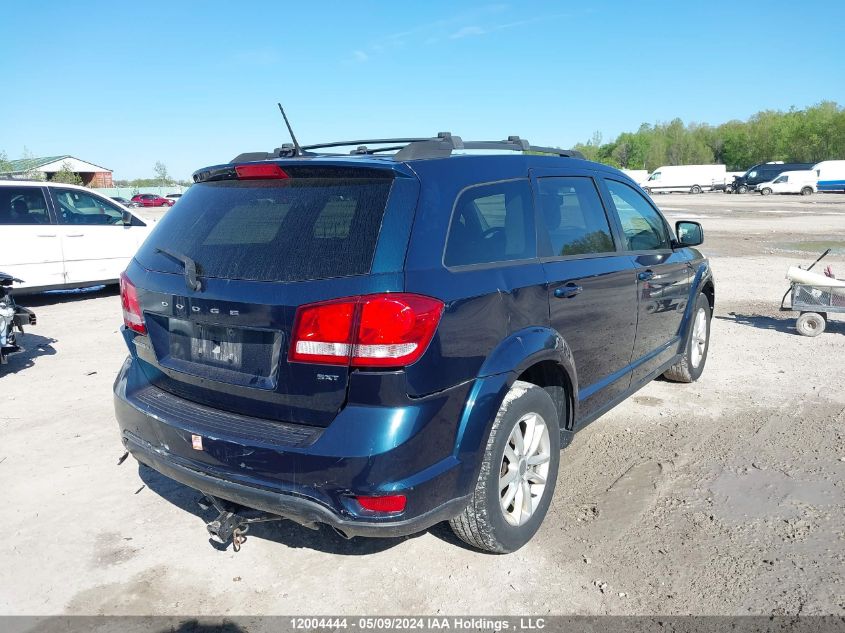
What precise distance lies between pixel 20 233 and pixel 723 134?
402 feet

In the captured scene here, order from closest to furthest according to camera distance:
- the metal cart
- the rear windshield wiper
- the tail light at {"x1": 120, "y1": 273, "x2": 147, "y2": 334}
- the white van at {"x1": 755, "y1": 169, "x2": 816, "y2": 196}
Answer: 1. the rear windshield wiper
2. the tail light at {"x1": 120, "y1": 273, "x2": 147, "y2": 334}
3. the metal cart
4. the white van at {"x1": 755, "y1": 169, "x2": 816, "y2": 196}

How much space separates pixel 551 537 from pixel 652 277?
2007 millimetres

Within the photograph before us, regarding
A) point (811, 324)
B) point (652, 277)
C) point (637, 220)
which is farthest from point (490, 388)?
point (811, 324)

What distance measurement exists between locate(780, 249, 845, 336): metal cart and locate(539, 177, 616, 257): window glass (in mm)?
4130

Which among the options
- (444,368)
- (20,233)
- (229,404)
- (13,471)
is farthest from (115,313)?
(444,368)

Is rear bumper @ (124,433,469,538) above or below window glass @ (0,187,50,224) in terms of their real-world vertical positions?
below

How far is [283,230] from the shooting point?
2.89 meters

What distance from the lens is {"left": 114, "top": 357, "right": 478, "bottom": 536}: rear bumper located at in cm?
254

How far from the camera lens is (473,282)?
2.91 metres

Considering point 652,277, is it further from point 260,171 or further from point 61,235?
point 61,235

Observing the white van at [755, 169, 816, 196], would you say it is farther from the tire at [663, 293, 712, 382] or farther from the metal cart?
the tire at [663, 293, 712, 382]

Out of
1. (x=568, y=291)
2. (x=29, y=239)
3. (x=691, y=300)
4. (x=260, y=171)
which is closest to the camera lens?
(x=260, y=171)

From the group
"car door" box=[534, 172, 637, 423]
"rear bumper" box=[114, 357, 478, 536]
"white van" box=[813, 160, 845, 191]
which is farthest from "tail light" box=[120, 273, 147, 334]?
"white van" box=[813, 160, 845, 191]

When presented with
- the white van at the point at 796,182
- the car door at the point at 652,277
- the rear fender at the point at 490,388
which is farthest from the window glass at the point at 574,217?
the white van at the point at 796,182
